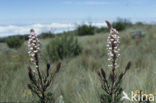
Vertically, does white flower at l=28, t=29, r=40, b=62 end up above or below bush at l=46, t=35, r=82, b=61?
above

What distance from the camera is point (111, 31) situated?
2129mm

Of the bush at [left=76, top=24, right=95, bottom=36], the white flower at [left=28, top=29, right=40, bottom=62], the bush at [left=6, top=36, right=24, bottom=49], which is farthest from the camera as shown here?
the bush at [left=76, top=24, right=95, bottom=36]

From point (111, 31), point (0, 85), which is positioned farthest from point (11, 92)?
point (111, 31)

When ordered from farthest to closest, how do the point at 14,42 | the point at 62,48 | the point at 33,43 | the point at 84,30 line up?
the point at 84,30
the point at 14,42
the point at 62,48
the point at 33,43

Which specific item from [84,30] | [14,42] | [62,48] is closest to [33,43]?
[62,48]

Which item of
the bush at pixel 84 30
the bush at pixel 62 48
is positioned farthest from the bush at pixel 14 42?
the bush at pixel 84 30

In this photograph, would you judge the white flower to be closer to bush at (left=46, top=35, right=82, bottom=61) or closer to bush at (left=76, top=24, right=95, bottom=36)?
bush at (left=46, top=35, right=82, bottom=61)

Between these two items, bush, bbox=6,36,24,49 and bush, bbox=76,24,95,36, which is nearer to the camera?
bush, bbox=6,36,24,49

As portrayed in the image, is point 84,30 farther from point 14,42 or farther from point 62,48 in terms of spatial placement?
point 62,48

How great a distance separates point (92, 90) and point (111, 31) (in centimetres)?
176

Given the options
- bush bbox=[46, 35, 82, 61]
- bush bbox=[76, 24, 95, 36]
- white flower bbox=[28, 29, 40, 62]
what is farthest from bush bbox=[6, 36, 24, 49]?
white flower bbox=[28, 29, 40, 62]

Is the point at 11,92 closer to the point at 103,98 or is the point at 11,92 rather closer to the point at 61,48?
the point at 103,98

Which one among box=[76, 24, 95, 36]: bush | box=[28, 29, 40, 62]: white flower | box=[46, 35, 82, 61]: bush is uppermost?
box=[28, 29, 40, 62]: white flower

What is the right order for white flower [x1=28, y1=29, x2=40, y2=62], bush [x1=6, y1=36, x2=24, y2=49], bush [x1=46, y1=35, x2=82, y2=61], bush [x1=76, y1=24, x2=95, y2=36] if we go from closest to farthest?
white flower [x1=28, y1=29, x2=40, y2=62], bush [x1=46, y1=35, x2=82, y2=61], bush [x1=6, y1=36, x2=24, y2=49], bush [x1=76, y1=24, x2=95, y2=36]
